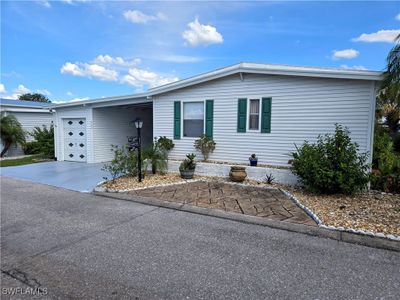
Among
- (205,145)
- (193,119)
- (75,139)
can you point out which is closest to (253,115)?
(205,145)

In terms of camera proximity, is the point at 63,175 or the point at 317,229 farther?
the point at 63,175

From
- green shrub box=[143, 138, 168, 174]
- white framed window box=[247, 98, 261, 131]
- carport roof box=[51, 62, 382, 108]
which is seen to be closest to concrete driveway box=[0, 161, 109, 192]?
green shrub box=[143, 138, 168, 174]

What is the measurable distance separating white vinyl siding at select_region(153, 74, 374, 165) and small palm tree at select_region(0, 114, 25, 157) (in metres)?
10.9

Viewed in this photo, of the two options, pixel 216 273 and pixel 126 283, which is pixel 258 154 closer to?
pixel 216 273

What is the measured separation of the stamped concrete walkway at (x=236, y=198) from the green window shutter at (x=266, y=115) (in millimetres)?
2047

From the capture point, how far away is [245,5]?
8.62 m

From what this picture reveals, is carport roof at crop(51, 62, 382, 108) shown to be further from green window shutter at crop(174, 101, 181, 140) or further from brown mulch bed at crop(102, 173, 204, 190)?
brown mulch bed at crop(102, 173, 204, 190)

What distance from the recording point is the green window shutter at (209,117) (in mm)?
8781

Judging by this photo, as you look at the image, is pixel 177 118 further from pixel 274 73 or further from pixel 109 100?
pixel 274 73

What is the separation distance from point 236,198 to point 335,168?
7.86 feet

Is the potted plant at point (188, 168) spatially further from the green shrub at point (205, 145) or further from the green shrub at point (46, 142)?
the green shrub at point (46, 142)

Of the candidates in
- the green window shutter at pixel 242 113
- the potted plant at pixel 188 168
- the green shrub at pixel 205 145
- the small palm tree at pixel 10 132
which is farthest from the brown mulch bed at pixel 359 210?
the small palm tree at pixel 10 132

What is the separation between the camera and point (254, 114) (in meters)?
8.23

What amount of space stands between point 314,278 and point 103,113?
37.8 ft
